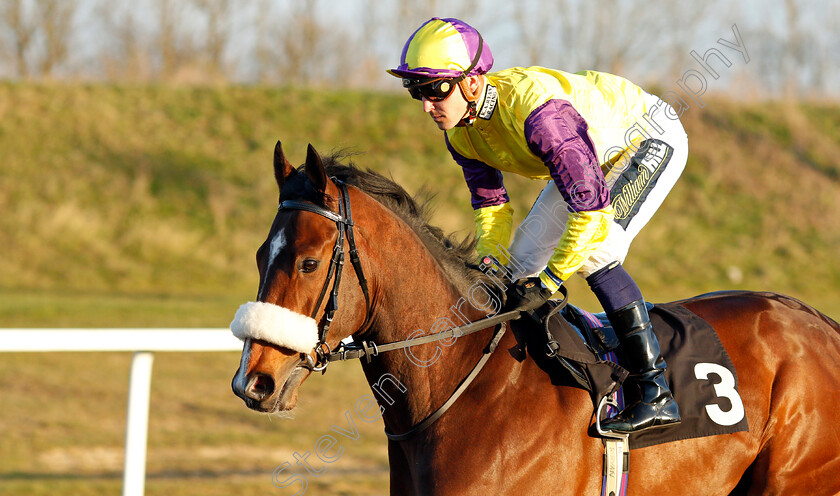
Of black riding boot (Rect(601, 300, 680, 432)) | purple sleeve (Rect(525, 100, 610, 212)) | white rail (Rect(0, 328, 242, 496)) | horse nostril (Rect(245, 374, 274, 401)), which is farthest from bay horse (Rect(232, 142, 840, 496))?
white rail (Rect(0, 328, 242, 496))

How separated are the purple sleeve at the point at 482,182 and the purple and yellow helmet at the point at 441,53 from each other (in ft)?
1.53

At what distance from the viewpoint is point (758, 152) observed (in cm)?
1850

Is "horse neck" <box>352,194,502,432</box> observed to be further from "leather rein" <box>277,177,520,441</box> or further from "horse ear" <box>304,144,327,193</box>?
"horse ear" <box>304,144,327,193</box>

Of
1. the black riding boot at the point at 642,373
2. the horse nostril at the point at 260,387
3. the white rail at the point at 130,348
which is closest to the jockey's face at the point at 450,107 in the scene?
the black riding boot at the point at 642,373

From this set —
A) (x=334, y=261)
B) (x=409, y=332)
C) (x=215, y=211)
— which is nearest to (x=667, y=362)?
(x=409, y=332)

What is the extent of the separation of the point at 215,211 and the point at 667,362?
13.6m

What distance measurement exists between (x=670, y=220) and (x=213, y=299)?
9216 millimetres

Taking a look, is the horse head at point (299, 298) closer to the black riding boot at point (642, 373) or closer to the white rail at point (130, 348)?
the black riding boot at point (642, 373)

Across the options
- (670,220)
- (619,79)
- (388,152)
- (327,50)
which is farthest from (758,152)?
(619,79)

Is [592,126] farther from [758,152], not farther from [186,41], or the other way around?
[186,41]

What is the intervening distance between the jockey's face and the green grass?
4.82 meters

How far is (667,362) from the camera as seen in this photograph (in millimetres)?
2607

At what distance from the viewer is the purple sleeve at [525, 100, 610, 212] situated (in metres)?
2.45

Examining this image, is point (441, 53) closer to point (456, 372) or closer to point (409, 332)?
point (409, 332)
